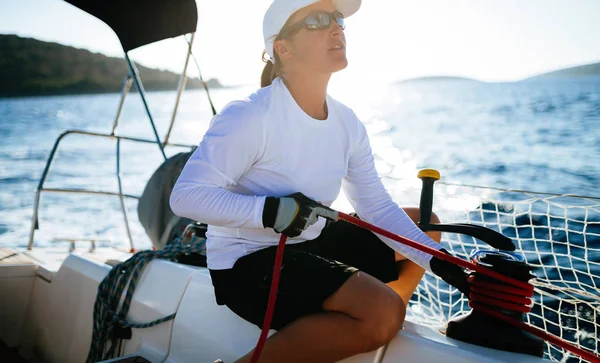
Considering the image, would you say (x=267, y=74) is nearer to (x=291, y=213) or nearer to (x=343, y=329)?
(x=291, y=213)

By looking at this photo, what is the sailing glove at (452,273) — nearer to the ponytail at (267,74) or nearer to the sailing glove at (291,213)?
the sailing glove at (291,213)

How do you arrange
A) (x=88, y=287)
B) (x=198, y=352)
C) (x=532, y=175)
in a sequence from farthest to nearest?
(x=532, y=175), (x=88, y=287), (x=198, y=352)

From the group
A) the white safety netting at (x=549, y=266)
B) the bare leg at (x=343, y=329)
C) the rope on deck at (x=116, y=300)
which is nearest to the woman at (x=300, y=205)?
the bare leg at (x=343, y=329)

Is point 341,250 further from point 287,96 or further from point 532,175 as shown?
point 532,175

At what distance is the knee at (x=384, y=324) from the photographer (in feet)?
3.52

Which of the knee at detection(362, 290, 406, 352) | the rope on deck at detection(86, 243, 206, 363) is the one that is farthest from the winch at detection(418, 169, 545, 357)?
the rope on deck at detection(86, 243, 206, 363)

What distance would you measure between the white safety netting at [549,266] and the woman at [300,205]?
37 cm

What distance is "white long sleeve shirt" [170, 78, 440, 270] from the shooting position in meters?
1.13

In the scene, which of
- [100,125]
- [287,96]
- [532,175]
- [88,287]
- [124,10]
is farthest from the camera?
[100,125]

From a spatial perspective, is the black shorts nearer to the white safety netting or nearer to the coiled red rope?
the coiled red rope

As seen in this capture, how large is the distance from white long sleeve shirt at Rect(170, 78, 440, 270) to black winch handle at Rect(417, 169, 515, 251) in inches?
2.2

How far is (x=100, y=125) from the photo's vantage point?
21.3 metres

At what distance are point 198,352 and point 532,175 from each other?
272 inches

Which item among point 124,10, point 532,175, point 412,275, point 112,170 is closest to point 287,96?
point 412,275
